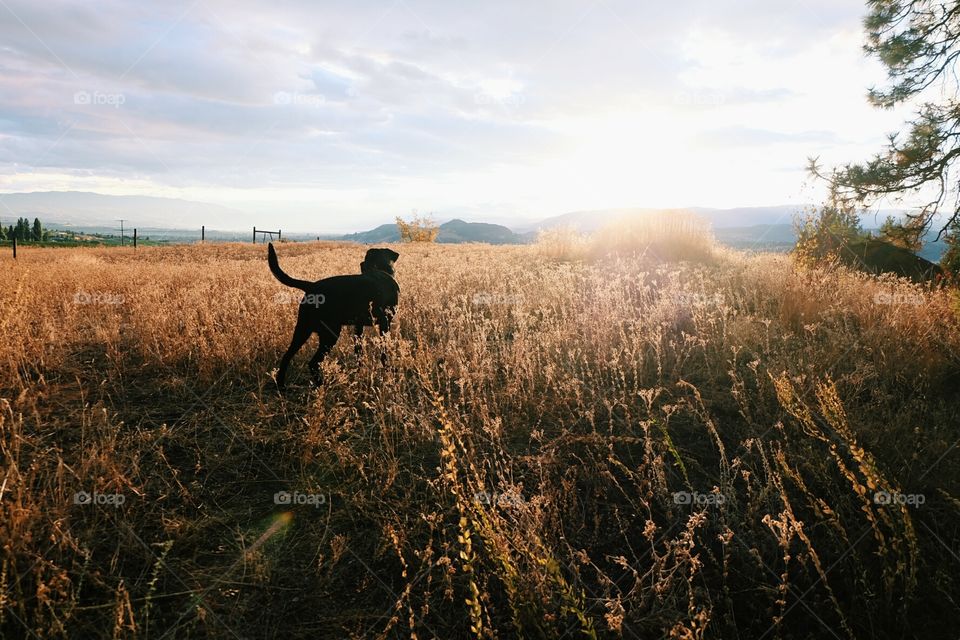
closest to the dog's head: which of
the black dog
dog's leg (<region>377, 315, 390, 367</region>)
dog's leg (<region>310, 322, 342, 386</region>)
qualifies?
the black dog

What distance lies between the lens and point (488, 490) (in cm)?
291

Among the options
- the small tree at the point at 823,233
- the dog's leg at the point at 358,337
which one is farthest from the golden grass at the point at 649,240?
the dog's leg at the point at 358,337

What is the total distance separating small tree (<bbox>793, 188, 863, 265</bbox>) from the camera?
31.4ft

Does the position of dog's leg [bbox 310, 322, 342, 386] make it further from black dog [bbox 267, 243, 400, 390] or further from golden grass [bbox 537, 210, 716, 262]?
golden grass [bbox 537, 210, 716, 262]

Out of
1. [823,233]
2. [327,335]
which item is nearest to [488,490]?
[327,335]

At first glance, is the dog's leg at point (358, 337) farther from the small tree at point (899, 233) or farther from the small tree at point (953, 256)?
the small tree at point (899, 233)

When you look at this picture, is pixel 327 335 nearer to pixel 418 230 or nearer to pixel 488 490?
pixel 488 490

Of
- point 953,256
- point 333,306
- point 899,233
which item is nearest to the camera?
point 333,306

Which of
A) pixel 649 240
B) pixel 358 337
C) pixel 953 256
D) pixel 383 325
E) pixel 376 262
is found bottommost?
pixel 358 337

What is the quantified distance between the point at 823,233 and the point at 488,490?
40.9ft

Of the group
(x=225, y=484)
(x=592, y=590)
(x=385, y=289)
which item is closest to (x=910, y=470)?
(x=592, y=590)

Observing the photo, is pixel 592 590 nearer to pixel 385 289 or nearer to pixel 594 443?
pixel 594 443

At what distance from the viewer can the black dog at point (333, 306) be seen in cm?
376

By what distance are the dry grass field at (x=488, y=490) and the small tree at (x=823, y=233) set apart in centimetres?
464
